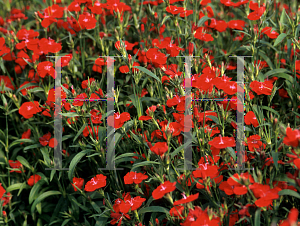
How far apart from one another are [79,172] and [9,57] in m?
1.14

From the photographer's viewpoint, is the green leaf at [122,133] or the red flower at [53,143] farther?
the red flower at [53,143]

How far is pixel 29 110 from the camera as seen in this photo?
235 centimetres

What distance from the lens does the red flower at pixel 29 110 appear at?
2334 mm

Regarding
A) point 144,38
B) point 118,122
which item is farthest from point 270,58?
point 118,122

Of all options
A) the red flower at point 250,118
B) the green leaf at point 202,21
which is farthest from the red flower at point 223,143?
the green leaf at point 202,21

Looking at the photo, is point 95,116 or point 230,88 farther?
point 95,116

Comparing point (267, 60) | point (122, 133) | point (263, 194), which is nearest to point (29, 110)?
point (122, 133)

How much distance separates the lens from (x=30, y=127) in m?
2.51

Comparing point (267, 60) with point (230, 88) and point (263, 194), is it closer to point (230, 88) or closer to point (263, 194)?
point (230, 88)

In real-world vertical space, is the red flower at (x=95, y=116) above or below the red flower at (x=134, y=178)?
above

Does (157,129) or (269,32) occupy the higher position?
(269,32)

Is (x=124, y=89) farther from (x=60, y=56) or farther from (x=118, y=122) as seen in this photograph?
(x=118, y=122)

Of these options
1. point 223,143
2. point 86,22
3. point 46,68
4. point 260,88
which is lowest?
point 223,143

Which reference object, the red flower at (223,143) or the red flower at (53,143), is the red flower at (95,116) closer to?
the red flower at (53,143)
